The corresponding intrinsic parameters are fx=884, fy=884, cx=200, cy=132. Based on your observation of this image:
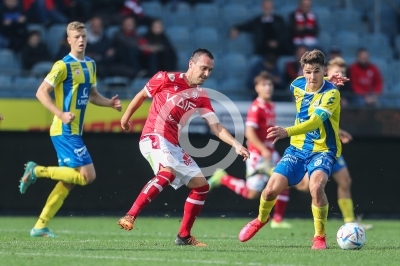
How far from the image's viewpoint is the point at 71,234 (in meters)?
10.9

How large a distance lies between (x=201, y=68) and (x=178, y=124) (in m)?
0.68

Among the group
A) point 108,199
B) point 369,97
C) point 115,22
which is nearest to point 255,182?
point 108,199

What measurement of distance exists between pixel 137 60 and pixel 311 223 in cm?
522

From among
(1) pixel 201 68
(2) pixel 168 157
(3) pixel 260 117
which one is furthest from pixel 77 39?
(3) pixel 260 117

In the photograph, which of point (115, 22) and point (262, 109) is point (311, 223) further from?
point (115, 22)

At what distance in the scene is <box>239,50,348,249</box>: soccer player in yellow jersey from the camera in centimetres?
893

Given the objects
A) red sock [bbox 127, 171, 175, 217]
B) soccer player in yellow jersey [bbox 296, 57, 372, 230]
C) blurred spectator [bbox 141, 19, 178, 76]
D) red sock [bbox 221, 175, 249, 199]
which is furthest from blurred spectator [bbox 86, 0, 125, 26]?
red sock [bbox 127, 171, 175, 217]

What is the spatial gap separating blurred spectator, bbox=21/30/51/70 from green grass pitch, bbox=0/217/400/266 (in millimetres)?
4271

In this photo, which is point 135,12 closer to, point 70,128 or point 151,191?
point 70,128

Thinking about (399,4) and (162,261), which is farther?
(399,4)

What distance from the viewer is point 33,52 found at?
16.2 m

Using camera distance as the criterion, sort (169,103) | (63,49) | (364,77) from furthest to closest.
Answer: (364,77) < (63,49) < (169,103)

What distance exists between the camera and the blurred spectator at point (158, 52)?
16922 millimetres

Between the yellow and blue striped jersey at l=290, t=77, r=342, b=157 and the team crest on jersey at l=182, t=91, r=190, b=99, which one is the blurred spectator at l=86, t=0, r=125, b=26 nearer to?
the team crest on jersey at l=182, t=91, r=190, b=99
